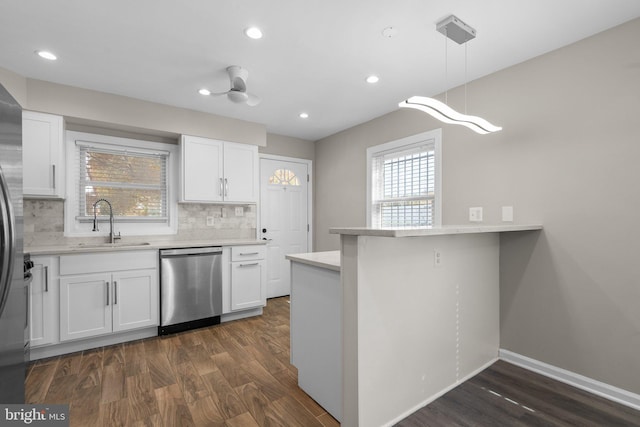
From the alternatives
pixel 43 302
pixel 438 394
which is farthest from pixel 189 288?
pixel 438 394

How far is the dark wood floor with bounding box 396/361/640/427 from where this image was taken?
1730 millimetres

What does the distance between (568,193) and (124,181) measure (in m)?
4.34

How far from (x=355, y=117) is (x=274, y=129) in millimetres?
1263

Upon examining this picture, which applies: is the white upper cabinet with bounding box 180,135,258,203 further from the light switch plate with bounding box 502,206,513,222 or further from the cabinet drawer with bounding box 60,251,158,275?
the light switch plate with bounding box 502,206,513,222

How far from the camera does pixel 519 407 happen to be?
1.86 meters

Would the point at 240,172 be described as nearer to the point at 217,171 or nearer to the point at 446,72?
the point at 217,171

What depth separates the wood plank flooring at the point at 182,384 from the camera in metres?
1.79

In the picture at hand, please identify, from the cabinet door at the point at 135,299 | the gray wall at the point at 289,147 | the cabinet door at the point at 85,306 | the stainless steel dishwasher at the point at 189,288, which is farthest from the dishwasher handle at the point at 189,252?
the gray wall at the point at 289,147

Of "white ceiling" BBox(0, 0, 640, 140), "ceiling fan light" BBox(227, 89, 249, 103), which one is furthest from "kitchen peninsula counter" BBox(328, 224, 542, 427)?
"ceiling fan light" BBox(227, 89, 249, 103)

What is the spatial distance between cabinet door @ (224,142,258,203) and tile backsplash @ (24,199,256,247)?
35 centimetres

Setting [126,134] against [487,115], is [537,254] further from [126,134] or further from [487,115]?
[126,134]

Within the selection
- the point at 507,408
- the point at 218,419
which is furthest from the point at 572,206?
the point at 218,419

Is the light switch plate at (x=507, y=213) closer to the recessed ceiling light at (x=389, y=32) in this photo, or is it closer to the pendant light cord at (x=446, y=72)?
the pendant light cord at (x=446, y=72)

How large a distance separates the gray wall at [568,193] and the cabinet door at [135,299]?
3208 mm
